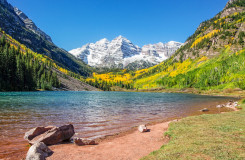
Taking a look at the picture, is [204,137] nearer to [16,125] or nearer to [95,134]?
[95,134]

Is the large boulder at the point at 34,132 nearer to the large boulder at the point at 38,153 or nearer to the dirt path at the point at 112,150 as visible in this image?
the dirt path at the point at 112,150

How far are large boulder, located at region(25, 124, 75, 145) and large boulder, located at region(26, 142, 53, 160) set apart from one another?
266 centimetres

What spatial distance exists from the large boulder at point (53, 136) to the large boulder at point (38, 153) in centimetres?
266

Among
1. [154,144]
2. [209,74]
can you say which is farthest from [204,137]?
[209,74]

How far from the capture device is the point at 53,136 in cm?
1458

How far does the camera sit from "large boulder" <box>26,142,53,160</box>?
1018cm

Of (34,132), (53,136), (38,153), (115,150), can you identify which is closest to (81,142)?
(53,136)

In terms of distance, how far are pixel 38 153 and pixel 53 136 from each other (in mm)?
4189

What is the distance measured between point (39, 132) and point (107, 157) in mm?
8324

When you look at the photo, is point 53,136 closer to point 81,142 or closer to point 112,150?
point 81,142

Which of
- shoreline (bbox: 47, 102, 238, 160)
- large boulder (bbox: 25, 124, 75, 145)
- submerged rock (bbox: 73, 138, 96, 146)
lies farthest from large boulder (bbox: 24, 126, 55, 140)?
submerged rock (bbox: 73, 138, 96, 146)

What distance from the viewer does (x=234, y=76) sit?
13375 centimetres

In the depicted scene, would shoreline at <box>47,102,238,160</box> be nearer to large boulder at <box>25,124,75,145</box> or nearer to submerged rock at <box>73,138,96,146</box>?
submerged rock at <box>73,138,96,146</box>

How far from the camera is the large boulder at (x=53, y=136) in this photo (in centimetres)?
1404
